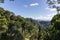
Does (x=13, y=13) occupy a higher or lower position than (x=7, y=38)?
higher

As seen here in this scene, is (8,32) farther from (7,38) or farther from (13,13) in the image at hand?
(13,13)

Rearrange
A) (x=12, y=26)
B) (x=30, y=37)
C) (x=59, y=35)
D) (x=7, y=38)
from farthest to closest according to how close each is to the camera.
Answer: (x=30, y=37) < (x=12, y=26) < (x=7, y=38) < (x=59, y=35)

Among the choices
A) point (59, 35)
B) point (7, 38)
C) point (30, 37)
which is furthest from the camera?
point (30, 37)

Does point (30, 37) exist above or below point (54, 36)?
below

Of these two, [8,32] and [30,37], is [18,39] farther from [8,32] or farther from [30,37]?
[30,37]

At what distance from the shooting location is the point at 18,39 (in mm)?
34844

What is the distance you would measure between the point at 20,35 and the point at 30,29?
1025cm

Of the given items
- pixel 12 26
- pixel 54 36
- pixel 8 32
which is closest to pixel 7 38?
pixel 8 32

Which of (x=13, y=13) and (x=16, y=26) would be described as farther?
(x=13, y=13)

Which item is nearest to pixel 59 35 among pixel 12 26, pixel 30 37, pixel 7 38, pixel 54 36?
pixel 54 36

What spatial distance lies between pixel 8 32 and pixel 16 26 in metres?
3.20

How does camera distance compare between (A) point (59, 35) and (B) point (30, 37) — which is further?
(B) point (30, 37)

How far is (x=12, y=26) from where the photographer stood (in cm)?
3678

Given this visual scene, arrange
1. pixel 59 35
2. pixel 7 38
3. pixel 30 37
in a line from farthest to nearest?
pixel 30 37 < pixel 7 38 < pixel 59 35
